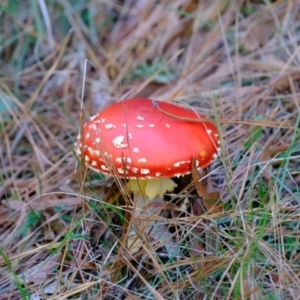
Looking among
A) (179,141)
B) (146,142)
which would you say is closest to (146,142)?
(146,142)

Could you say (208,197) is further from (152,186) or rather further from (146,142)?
(146,142)

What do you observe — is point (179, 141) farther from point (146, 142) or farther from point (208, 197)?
point (208, 197)

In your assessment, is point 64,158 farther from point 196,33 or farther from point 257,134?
point 196,33

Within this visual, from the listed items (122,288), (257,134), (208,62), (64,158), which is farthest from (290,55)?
(122,288)

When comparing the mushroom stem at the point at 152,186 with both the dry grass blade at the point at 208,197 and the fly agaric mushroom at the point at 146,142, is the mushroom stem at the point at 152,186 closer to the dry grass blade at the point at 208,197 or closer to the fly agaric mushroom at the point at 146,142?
the fly agaric mushroom at the point at 146,142

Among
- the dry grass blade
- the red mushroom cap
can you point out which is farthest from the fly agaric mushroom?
the dry grass blade

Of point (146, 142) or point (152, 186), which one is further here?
point (152, 186)

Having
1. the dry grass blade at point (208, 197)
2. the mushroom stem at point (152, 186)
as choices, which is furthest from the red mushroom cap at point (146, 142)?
the mushroom stem at point (152, 186)

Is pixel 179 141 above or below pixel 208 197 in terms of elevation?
above
